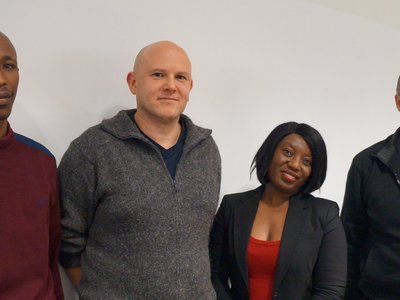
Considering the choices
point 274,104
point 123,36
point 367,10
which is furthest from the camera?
point 367,10

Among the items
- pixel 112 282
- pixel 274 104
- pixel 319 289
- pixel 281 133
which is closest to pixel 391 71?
pixel 274 104

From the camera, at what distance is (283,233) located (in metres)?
1.49

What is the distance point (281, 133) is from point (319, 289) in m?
0.55

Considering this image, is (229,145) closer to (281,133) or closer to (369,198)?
(281,133)

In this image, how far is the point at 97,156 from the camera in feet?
4.43

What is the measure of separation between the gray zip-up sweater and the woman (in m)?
0.15

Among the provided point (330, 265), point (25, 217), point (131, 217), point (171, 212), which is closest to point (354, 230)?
point (330, 265)

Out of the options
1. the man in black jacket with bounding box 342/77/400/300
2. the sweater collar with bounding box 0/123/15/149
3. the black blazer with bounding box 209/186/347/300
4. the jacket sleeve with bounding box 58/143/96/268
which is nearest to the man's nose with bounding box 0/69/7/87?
the sweater collar with bounding box 0/123/15/149

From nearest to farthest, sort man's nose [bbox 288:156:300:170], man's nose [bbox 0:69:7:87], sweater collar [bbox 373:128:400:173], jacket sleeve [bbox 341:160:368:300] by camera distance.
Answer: man's nose [bbox 0:69:7:87]
man's nose [bbox 288:156:300:170]
sweater collar [bbox 373:128:400:173]
jacket sleeve [bbox 341:160:368:300]

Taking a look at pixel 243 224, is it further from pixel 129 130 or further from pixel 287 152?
pixel 129 130

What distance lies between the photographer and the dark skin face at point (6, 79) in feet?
3.76

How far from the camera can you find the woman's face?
150 cm

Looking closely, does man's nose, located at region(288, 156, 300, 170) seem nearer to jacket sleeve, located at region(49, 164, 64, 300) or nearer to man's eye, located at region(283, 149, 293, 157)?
man's eye, located at region(283, 149, 293, 157)

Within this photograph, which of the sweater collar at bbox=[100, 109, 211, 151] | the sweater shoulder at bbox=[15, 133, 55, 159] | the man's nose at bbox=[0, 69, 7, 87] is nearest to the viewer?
the man's nose at bbox=[0, 69, 7, 87]
